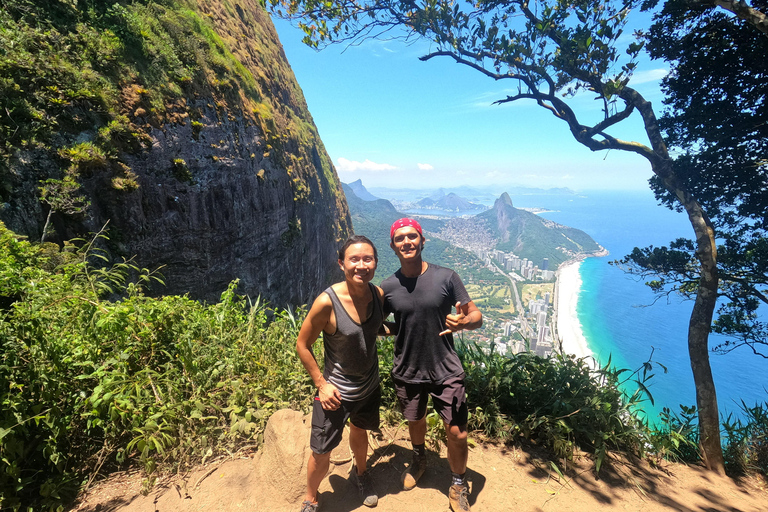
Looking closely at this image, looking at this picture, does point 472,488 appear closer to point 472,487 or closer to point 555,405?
point 472,487

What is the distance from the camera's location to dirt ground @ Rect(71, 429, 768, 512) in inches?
101

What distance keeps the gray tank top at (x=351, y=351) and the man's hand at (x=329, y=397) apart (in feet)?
0.38

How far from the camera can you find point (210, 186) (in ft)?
35.3

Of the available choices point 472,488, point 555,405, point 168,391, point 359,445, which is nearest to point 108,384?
point 168,391

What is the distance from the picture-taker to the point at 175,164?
Answer: 9555 millimetres


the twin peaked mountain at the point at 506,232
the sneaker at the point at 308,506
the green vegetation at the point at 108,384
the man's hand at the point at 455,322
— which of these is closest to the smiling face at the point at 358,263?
the man's hand at the point at 455,322

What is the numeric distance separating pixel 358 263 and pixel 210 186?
34.3ft

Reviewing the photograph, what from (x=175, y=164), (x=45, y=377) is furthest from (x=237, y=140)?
(x=45, y=377)

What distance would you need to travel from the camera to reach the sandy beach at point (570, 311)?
38406mm

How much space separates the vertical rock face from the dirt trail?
610cm

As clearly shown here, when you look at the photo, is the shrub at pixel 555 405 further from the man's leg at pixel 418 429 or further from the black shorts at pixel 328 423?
the black shorts at pixel 328 423

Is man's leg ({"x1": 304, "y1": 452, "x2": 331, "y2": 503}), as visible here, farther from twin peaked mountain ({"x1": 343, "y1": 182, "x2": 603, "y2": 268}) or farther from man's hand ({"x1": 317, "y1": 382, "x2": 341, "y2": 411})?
twin peaked mountain ({"x1": 343, "y1": 182, "x2": 603, "y2": 268})

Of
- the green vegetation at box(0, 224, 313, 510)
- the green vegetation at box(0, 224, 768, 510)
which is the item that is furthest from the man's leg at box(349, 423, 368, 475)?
the green vegetation at box(0, 224, 313, 510)

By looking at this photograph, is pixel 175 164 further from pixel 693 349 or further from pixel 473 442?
pixel 693 349
